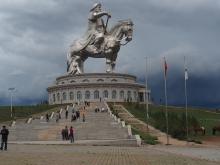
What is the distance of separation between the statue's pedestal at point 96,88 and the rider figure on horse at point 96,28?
466 centimetres

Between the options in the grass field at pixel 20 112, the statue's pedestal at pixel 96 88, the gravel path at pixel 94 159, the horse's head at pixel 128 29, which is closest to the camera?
the gravel path at pixel 94 159

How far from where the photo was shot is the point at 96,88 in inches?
3686

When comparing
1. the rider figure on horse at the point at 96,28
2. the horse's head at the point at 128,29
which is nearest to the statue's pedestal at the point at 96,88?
the rider figure on horse at the point at 96,28

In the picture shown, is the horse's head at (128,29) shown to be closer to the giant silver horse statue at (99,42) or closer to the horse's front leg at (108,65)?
the giant silver horse statue at (99,42)

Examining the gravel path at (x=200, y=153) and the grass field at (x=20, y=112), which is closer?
the gravel path at (x=200, y=153)

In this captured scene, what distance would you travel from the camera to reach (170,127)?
46.9 metres

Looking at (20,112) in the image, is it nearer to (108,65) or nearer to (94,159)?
(108,65)

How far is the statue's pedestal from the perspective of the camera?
93375 mm

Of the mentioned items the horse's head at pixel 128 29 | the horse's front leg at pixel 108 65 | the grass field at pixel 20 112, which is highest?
the horse's head at pixel 128 29

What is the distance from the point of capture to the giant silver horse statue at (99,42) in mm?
92562

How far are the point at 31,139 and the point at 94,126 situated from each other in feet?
23.5

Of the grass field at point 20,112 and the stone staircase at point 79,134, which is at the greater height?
the grass field at point 20,112

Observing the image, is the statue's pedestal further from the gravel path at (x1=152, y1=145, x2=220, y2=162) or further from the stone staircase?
the gravel path at (x1=152, y1=145, x2=220, y2=162)

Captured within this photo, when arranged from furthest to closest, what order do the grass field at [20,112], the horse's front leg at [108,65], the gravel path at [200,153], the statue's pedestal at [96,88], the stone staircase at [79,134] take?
the horse's front leg at [108,65]
the statue's pedestal at [96,88]
the grass field at [20,112]
the stone staircase at [79,134]
the gravel path at [200,153]
